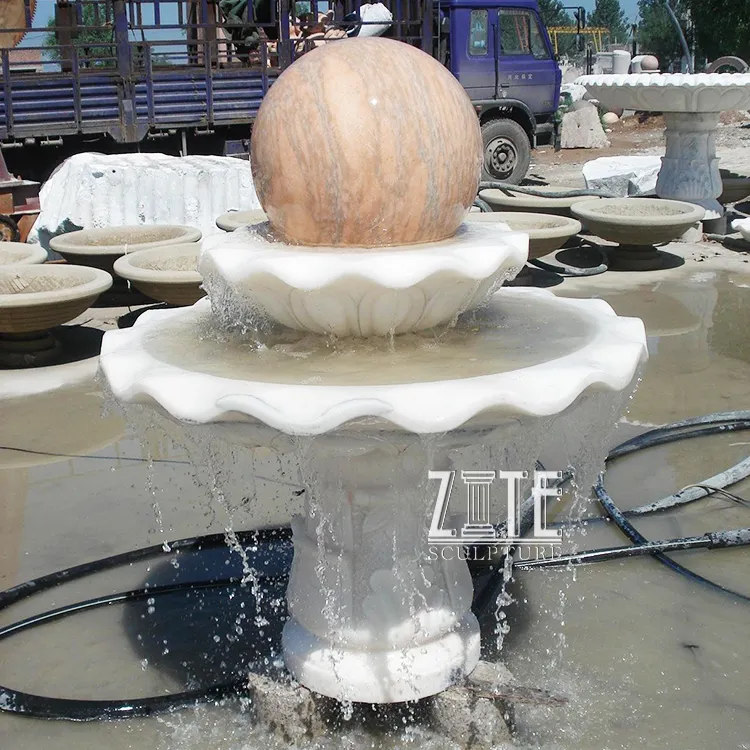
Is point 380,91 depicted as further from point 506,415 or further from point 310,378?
point 506,415

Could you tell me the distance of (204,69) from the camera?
11664mm

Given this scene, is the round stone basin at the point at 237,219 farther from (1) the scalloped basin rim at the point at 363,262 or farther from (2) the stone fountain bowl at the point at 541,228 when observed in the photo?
(1) the scalloped basin rim at the point at 363,262

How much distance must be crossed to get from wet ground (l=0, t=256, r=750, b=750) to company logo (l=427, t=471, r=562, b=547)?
0.20 meters

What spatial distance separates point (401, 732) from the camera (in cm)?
264

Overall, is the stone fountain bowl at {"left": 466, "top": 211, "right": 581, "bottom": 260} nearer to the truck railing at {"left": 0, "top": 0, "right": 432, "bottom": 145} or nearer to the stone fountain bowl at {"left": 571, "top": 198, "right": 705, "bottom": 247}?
the stone fountain bowl at {"left": 571, "top": 198, "right": 705, "bottom": 247}

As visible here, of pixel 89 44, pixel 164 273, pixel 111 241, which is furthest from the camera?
pixel 89 44

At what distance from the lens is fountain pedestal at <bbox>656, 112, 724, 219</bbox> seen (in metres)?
9.81

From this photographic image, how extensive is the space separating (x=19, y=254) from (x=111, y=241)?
1.04 m

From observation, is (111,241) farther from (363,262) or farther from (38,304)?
(363,262)

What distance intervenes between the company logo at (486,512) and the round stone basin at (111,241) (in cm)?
459

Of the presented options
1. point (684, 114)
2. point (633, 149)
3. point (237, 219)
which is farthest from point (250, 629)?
point (633, 149)

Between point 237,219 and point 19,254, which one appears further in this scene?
point 237,219

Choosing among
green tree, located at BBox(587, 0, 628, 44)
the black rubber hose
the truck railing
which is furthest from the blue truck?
green tree, located at BBox(587, 0, 628, 44)

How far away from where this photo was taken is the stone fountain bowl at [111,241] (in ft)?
24.6
